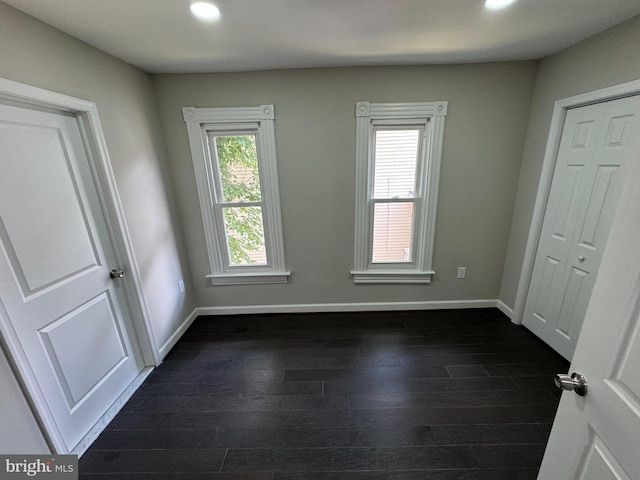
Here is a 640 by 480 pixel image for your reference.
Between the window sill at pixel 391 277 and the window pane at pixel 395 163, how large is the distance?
790 millimetres

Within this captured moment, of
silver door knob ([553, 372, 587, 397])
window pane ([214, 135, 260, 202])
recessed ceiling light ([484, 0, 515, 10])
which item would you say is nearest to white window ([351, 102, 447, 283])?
recessed ceiling light ([484, 0, 515, 10])

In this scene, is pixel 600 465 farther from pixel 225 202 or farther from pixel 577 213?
pixel 225 202

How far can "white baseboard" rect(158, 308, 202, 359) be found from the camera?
221 centimetres

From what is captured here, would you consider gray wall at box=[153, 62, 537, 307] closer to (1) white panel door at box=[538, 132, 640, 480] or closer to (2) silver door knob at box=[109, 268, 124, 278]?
(2) silver door knob at box=[109, 268, 124, 278]

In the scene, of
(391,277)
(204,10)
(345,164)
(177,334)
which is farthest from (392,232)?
(177,334)

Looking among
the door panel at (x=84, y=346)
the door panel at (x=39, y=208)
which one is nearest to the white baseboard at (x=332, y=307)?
the door panel at (x=84, y=346)

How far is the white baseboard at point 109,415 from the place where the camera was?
1504 mm

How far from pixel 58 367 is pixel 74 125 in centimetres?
140

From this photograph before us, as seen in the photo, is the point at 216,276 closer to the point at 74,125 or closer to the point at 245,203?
the point at 245,203

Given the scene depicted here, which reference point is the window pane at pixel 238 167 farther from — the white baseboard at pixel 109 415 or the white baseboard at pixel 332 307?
the white baseboard at pixel 109 415

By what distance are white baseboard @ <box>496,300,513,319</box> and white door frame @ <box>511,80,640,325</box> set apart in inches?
1.9

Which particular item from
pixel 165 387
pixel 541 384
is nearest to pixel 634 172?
pixel 541 384

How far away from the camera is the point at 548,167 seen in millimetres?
2082

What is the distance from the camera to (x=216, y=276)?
2.68 metres
